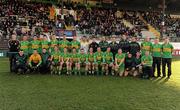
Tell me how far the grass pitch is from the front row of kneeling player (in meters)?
0.58

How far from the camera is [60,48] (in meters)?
14.5

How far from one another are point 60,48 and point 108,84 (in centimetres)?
361

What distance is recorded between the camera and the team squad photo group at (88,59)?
13672 mm

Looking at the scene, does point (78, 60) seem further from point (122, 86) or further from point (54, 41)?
point (122, 86)

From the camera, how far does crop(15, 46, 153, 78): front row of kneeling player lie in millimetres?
13633

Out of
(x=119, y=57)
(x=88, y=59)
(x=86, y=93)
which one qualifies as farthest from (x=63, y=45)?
(x=86, y=93)

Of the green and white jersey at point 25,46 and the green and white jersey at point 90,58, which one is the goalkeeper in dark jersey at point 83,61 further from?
the green and white jersey at point 25,46

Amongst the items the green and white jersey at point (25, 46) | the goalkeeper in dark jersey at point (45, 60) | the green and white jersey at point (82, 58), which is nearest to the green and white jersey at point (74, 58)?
the green and white jersey at point (82, 58)

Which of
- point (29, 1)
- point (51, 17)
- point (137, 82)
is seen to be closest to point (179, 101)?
point (137, 82)

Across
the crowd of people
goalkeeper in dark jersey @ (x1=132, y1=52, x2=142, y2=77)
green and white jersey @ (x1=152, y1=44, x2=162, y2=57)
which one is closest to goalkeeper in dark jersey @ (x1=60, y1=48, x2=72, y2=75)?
goalkeeper in dark jersey @ (x1=132, y1=52, x2=142, y2=77)

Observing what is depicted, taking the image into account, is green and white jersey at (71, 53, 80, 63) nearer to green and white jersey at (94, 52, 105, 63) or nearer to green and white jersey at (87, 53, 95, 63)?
green and white jersey at (87, 53, 95, 63)

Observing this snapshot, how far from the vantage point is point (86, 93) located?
9953 mm

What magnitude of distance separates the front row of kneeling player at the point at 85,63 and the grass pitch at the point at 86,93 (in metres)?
0.58

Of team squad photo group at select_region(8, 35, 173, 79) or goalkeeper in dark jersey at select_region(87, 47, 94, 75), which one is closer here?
team squad photo group at select_region(8, 35, 173, 79)
